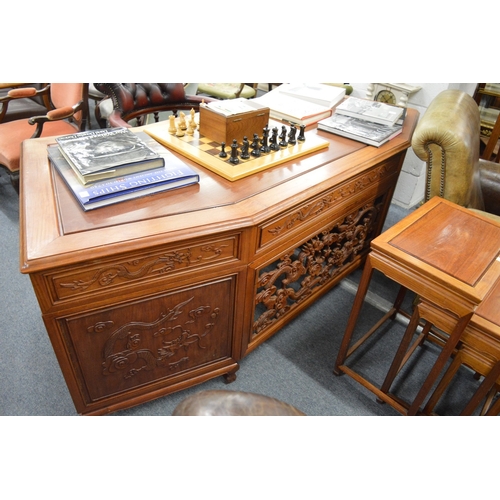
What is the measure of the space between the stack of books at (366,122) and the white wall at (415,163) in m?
0.75

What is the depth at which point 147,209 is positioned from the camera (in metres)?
1.01

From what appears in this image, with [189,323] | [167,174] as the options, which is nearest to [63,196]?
[167,174]

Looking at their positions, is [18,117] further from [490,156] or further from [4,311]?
[490,156]

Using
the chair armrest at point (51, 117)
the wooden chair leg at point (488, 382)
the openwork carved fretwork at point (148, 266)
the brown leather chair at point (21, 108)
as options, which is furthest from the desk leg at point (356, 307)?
the brown leather chair at point (21, 108)

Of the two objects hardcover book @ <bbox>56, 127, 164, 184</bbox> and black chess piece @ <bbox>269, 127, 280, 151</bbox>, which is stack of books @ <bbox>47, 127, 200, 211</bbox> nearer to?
hardcover book @ <bbox>56, 127, 164, 184</bbox>

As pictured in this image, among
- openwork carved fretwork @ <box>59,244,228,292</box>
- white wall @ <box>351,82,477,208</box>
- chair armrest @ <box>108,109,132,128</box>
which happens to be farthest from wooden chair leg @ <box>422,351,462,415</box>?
white wall @ <box>351,82,477,208</box>

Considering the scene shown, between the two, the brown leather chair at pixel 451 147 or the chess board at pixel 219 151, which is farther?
the brown leather chair at pixel 451 147

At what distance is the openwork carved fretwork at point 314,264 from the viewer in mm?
1381

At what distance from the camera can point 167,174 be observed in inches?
43.6

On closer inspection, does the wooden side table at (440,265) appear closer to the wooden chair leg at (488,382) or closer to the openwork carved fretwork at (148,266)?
the wooden chair leg at (488,382)

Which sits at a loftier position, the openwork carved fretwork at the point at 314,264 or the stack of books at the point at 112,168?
the stack of books at the point at 112,168

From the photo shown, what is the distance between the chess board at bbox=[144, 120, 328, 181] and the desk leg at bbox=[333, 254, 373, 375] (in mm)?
465

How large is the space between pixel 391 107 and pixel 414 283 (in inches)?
38.7

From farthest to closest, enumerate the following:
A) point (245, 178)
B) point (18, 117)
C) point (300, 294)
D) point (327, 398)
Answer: point (18, 117)
point (300, 294)
point (327, 398)
point (245, 178)
